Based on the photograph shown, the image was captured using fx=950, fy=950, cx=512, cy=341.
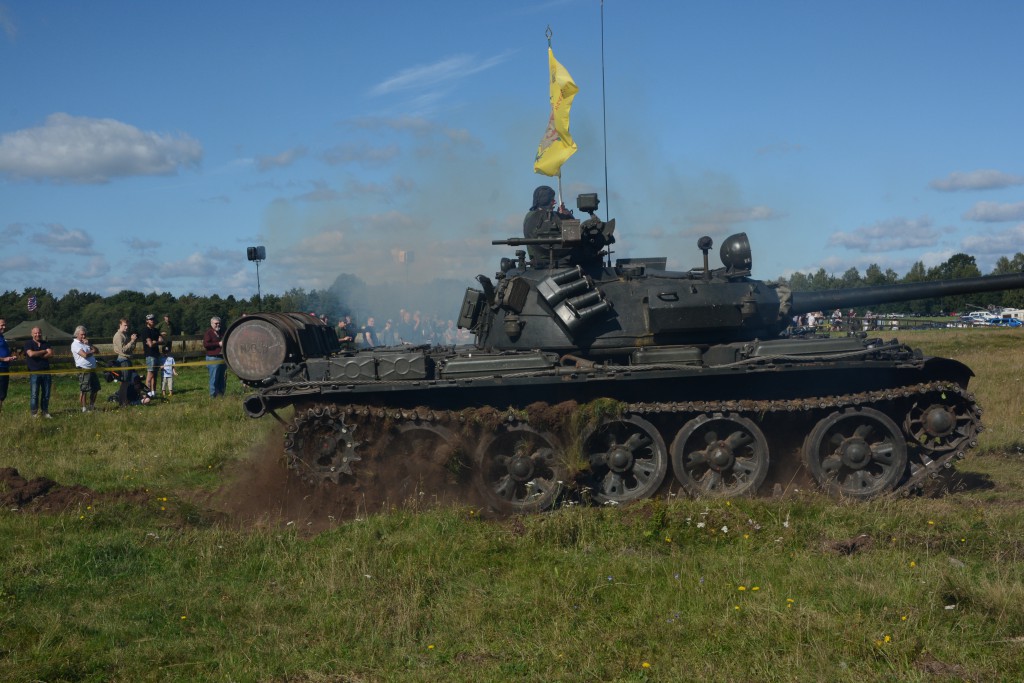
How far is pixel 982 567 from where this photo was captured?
812cm

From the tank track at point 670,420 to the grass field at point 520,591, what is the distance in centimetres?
67

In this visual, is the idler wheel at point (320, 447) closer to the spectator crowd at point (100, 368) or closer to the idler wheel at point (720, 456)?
the idler wheel at point (720, 456)

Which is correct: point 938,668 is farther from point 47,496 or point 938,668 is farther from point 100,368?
point 100,368

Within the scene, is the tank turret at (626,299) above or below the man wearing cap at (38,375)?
above

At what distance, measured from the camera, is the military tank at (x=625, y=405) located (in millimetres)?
11375

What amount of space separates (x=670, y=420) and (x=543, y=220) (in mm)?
3558

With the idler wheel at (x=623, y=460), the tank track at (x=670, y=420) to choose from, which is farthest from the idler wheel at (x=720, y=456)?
the idler wheel at (x=623, y=460)

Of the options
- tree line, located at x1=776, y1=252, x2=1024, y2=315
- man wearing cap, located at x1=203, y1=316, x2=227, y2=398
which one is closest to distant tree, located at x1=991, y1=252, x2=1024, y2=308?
tree line, located at x1=776, y1=252, x2=1024, y2=315

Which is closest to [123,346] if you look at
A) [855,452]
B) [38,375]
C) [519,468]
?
[38,375]

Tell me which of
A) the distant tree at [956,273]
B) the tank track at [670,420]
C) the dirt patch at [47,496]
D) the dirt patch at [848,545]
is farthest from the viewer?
the distant tree at [956,273]

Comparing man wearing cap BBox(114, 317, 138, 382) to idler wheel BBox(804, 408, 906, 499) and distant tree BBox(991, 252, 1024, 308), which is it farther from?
distant tree BBox(991, 252, 1024, 308)

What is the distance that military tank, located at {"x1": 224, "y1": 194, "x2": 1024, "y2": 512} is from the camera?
37.3 feet

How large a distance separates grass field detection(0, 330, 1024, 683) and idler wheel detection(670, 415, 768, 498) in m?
0.85

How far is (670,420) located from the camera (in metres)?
11.7
